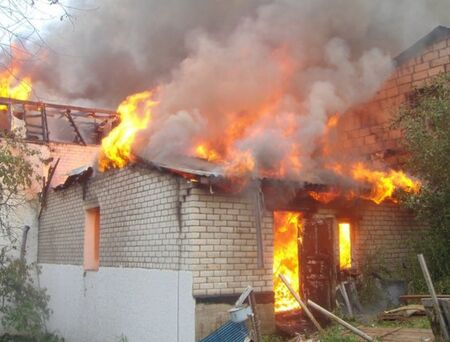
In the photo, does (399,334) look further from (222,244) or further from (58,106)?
(58,106)

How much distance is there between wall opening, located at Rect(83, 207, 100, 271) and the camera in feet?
34.3

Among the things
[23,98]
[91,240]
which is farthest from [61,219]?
[23,98]

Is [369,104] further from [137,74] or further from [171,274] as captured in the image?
[171,274]

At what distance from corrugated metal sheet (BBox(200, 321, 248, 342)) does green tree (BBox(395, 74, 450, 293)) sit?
3.84 metres

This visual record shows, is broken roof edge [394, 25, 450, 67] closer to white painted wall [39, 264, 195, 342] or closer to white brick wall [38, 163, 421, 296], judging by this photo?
white brick wall [38, 163, 421, 296]

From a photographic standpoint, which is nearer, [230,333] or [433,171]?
[230,333]

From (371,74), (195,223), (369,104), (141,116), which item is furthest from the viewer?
(369,104)

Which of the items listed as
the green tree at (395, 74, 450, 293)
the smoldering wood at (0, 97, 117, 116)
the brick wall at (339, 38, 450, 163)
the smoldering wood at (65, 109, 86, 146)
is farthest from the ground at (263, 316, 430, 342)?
the smoldering wood at (65, 109, 86, 146)

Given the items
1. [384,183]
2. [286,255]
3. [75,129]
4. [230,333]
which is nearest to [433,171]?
[384,183]

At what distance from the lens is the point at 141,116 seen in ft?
31.5

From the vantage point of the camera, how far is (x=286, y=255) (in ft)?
31.3

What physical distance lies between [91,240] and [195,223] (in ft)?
12.9

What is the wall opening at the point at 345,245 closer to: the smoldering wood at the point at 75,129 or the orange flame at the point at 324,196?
the orange flame at the point at 324,196

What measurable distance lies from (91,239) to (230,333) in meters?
4.61
